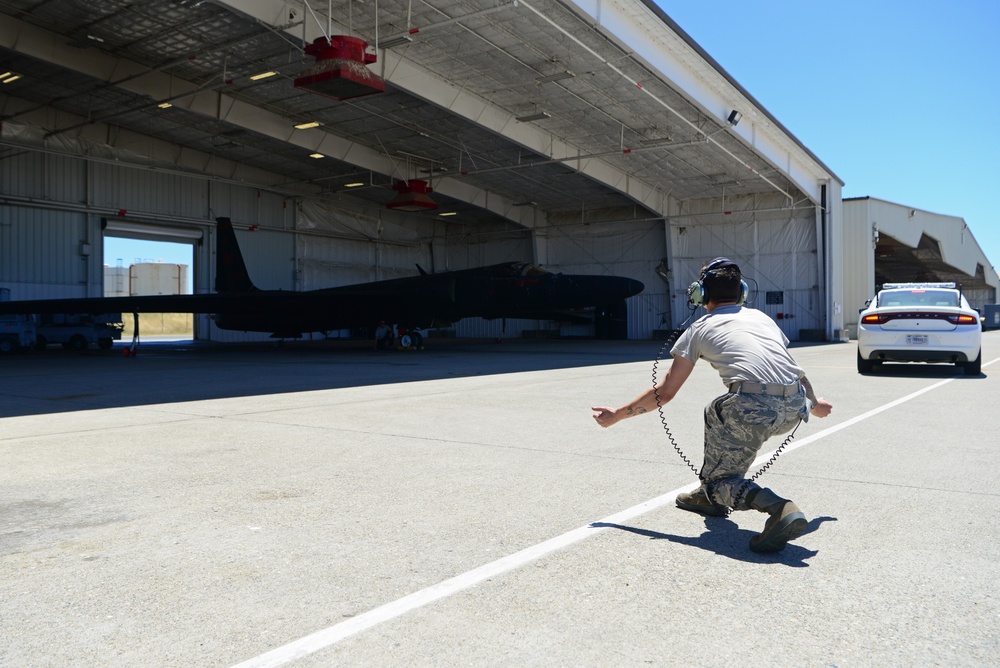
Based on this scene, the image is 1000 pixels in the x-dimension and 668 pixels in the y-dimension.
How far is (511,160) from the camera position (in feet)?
108

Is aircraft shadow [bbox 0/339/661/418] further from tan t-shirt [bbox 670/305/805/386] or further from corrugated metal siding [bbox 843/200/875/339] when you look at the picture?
corrugated metal siding [bbox 843/200/875/339]

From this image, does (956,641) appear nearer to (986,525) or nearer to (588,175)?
(986,525)

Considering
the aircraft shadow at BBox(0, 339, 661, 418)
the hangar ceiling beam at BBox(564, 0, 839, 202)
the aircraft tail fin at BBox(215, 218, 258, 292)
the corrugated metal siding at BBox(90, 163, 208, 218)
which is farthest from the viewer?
the corrugated metal siding at BBox(90, 163, 208, 218)

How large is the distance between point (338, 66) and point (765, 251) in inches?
1055

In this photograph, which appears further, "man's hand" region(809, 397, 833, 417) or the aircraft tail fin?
the aircraft tail fin

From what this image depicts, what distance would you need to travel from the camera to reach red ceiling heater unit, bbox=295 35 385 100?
16.3 m

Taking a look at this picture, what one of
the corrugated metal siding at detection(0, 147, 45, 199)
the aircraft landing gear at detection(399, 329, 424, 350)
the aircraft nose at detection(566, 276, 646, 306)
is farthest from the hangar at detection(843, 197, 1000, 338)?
the corrugated metal siding at detection(0, 147, 45, 199)

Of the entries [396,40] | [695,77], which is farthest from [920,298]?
[396,40]

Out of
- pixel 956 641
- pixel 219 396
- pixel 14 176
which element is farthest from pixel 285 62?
pixel 956 641

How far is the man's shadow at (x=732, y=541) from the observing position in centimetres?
356

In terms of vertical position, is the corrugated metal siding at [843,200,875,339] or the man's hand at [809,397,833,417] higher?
the corrugated metal siding at [843,200,875,339]

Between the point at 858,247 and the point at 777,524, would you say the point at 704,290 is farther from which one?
the point at 858,247

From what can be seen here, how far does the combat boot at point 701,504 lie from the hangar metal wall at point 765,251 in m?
32.0

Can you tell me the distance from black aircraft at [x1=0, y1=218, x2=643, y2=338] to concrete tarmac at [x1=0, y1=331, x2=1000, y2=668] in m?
16.5
